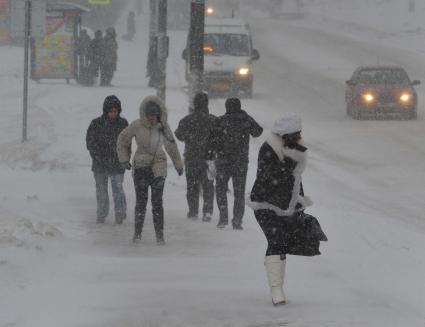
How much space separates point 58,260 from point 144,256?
1.02m

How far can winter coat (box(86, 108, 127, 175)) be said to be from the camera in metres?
13.2

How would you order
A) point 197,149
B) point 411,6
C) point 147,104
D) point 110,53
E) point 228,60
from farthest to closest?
1. point 411,6
2. point 110,53
3. point 228,60
4. point 197,149
5. point 147,104

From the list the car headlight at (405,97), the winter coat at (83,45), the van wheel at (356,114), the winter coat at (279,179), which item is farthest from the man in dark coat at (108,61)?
the winter coat at (279,179)

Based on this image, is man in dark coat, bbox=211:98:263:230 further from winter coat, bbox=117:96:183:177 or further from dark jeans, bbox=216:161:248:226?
winter coat, bbox=117:96:183:177

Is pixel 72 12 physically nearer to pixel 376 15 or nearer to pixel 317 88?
pixel 317 88

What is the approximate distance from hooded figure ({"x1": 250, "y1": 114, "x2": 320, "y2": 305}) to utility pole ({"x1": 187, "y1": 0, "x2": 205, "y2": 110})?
249 inches

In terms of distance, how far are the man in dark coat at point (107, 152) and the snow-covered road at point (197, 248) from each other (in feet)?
0.95

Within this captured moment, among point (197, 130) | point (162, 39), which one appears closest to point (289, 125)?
point (197, 130)

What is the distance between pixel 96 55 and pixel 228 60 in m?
4.20

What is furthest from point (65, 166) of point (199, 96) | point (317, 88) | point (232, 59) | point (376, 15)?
point (376, 15)

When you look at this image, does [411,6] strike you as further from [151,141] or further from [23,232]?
[23,232]

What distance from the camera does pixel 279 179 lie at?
8.79 meters

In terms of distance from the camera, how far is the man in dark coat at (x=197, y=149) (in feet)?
44.4

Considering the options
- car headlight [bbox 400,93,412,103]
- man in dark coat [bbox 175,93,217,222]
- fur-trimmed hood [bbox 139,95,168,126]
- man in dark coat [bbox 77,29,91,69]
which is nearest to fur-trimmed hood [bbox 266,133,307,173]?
fur-trimmed hood [bbox 139,95,168,126]
